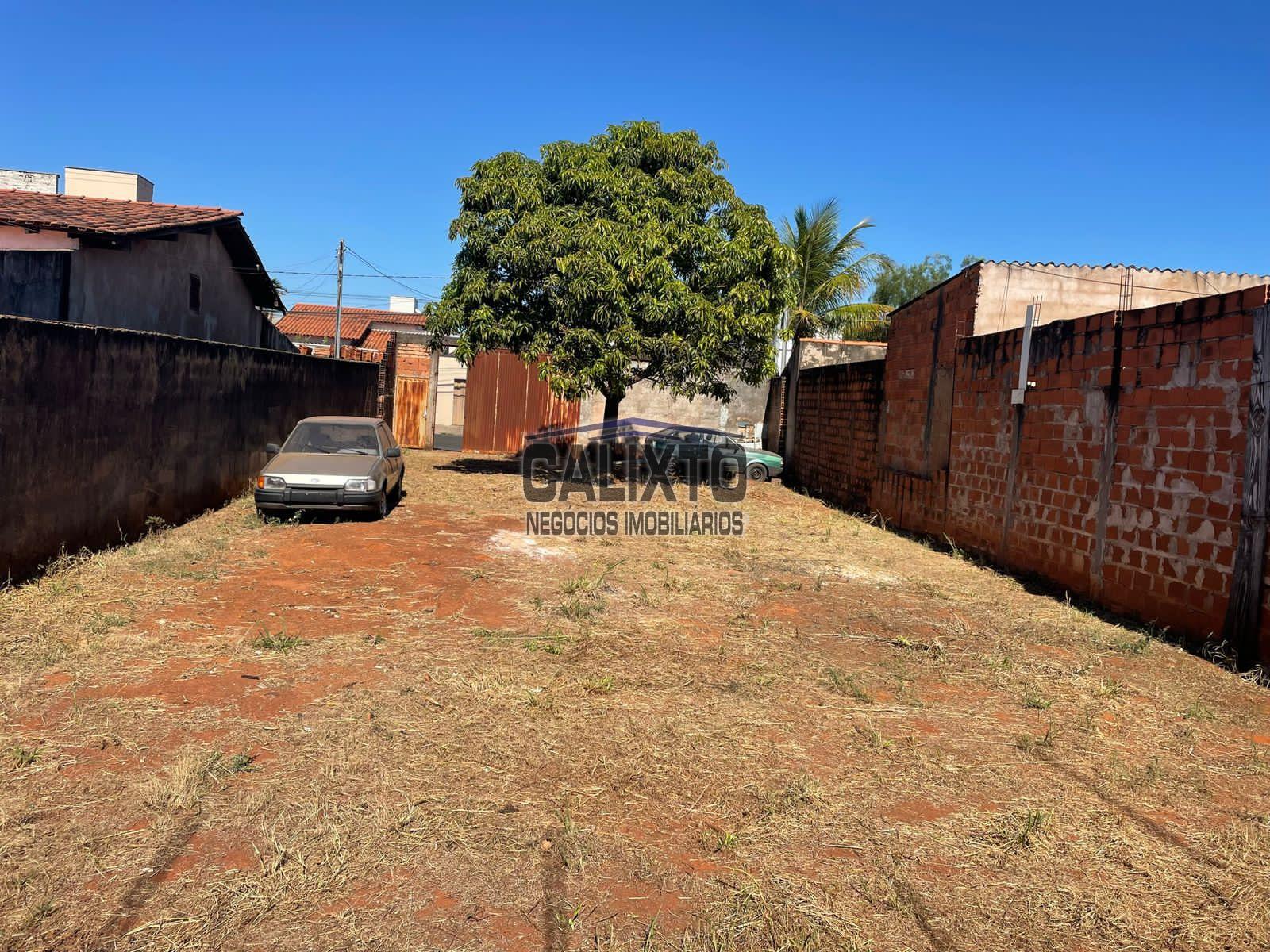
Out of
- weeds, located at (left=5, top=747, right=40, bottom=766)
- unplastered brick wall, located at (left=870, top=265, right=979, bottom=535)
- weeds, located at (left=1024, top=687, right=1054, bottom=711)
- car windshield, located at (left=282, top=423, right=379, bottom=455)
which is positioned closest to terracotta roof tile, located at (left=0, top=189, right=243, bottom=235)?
car windshield, located at (left=282, top=423, right=379, bottom=455)

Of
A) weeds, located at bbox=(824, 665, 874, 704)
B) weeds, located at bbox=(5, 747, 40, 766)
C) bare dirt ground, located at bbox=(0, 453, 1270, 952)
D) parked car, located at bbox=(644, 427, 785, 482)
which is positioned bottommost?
weeds, located at bbox=(5, 747, 40, 766)

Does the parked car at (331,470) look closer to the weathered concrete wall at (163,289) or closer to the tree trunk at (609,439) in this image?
the weathered concrete wall at (163,289)

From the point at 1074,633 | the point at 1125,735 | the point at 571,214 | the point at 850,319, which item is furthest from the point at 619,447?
the point at 1125,735

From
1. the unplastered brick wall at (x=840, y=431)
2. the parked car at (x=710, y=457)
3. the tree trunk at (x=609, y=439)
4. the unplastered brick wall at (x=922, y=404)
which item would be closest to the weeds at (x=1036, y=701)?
the unplastered brick wall at (x=922, y=404)

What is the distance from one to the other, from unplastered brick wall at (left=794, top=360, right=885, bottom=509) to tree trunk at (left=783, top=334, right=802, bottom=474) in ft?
0.98

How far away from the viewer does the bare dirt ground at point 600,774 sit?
302 cm

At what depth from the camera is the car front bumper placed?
413 inches

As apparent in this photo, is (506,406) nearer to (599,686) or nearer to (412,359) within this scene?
(412,359)

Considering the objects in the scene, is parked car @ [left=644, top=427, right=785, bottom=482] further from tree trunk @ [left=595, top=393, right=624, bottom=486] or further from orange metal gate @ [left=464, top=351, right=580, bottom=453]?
orange metal gate @ [left=464, top=351, right=580, bottom=453]

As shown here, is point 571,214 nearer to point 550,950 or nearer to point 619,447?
point 619,447

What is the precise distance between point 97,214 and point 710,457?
42.9 feet

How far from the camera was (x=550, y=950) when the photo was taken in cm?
283

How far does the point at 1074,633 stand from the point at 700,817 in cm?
512

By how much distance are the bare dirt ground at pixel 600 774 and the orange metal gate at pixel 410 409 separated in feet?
55.6
